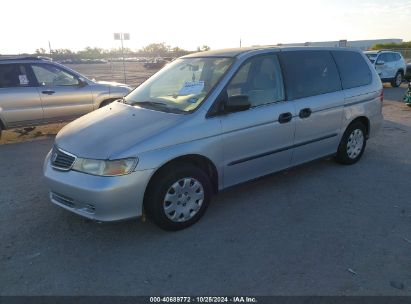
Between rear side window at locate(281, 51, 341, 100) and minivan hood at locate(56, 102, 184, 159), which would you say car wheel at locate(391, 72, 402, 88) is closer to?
rear side window at locate(281, 51, 341, 100)

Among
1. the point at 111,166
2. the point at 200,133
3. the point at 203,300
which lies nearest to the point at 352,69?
the point at 200,133

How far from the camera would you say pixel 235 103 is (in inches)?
150

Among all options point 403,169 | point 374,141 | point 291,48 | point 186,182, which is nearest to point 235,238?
point 186,182

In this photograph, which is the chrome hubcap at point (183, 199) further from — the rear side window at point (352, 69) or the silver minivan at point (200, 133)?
the rear side window at point (352, 69)

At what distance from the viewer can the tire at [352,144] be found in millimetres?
5410

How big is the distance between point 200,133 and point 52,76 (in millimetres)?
5444

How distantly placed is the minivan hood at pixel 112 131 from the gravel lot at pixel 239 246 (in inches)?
35.0

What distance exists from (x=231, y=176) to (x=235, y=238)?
756 mm

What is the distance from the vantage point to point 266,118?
164 inches

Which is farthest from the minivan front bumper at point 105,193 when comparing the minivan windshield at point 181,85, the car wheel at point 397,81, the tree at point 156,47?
the tree at point 156,47

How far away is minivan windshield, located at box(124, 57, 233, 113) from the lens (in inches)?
156

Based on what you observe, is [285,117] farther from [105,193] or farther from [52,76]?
[52,76]

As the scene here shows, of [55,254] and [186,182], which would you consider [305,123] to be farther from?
[55,254]

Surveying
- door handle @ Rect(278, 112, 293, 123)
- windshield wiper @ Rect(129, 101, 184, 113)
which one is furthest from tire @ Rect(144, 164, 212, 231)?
door handle @ Rect(278, 112, 293, 123)
